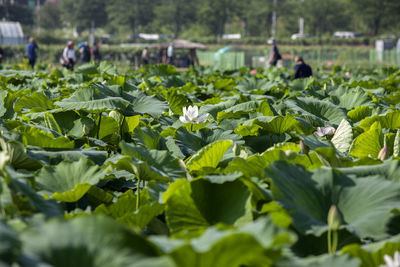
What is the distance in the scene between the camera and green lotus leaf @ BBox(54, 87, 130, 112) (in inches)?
98.9

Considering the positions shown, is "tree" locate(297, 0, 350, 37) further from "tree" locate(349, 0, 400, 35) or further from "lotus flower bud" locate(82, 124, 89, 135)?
"lotus flower bud" locate(82, 124, 89, 135)

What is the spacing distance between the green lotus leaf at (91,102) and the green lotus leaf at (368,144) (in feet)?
3.51

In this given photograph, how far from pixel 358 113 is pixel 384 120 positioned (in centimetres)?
48

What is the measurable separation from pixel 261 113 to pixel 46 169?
1.33m

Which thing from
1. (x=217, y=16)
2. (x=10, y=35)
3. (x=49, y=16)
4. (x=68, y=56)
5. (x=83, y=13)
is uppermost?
(x=83, y=13)

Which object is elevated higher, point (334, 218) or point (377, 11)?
point (377, 11)

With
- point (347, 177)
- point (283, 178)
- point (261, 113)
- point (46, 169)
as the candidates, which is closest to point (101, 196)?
point (46, 169)

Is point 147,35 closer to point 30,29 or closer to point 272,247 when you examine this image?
point 30,29

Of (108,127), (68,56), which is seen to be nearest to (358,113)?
(108,127)

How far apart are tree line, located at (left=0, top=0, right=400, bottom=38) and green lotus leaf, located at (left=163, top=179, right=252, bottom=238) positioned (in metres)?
74.8

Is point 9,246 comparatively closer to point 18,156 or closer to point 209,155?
point 18,156

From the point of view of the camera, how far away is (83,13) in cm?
8419

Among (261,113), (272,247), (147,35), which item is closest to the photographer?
(272,247)

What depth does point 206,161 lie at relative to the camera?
1827 mm
